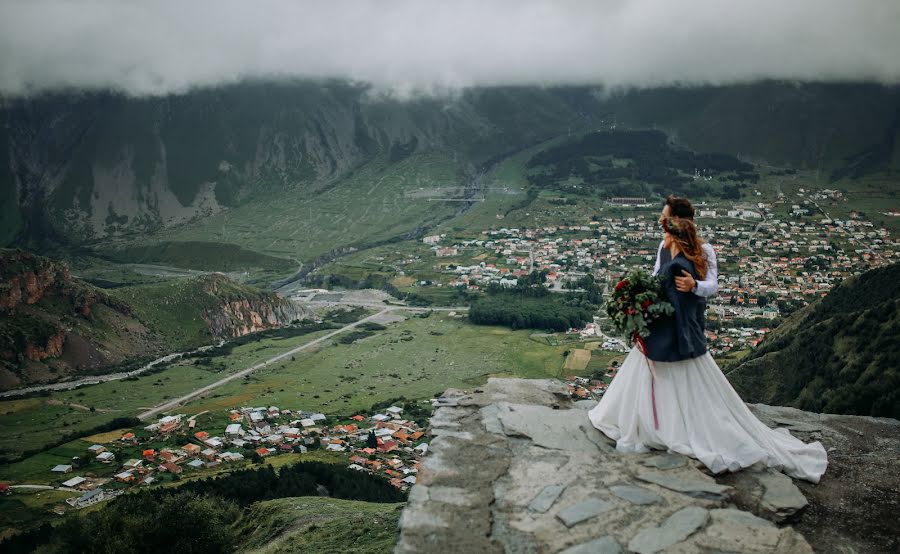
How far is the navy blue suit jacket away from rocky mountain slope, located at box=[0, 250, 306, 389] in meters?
82.3

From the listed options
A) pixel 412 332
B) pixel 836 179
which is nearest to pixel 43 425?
pixel 412 332

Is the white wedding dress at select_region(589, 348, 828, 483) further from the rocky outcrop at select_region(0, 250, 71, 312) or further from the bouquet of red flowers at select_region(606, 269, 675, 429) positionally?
the rocky outcrop at select_region(0, 250, 71, 312)

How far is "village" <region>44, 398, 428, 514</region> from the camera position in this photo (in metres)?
43.7

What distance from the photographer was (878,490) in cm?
948

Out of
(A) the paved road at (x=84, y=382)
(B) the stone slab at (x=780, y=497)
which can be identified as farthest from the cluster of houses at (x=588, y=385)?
(A) the paved road at (x=84, y=382)

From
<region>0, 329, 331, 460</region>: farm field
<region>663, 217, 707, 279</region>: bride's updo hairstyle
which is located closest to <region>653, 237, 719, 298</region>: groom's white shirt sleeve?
<region>663, 217, 707, 279</region>: bride's updo hairstyle

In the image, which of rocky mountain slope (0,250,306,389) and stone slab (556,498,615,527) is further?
rocky mountain slope (0,250,306,389)

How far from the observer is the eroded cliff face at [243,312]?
98.7 m

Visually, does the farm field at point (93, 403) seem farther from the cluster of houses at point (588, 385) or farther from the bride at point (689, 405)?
the bride at point (689, 405)

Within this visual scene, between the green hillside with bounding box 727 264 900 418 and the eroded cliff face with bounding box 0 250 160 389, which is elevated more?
the green hillside with bounding box 727 264 900 418

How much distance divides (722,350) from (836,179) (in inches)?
5532

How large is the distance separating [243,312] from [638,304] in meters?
98.8

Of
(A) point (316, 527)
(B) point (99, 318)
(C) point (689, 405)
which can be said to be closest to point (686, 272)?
(C) point (689, 405)

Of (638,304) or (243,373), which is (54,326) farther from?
(638,304)
